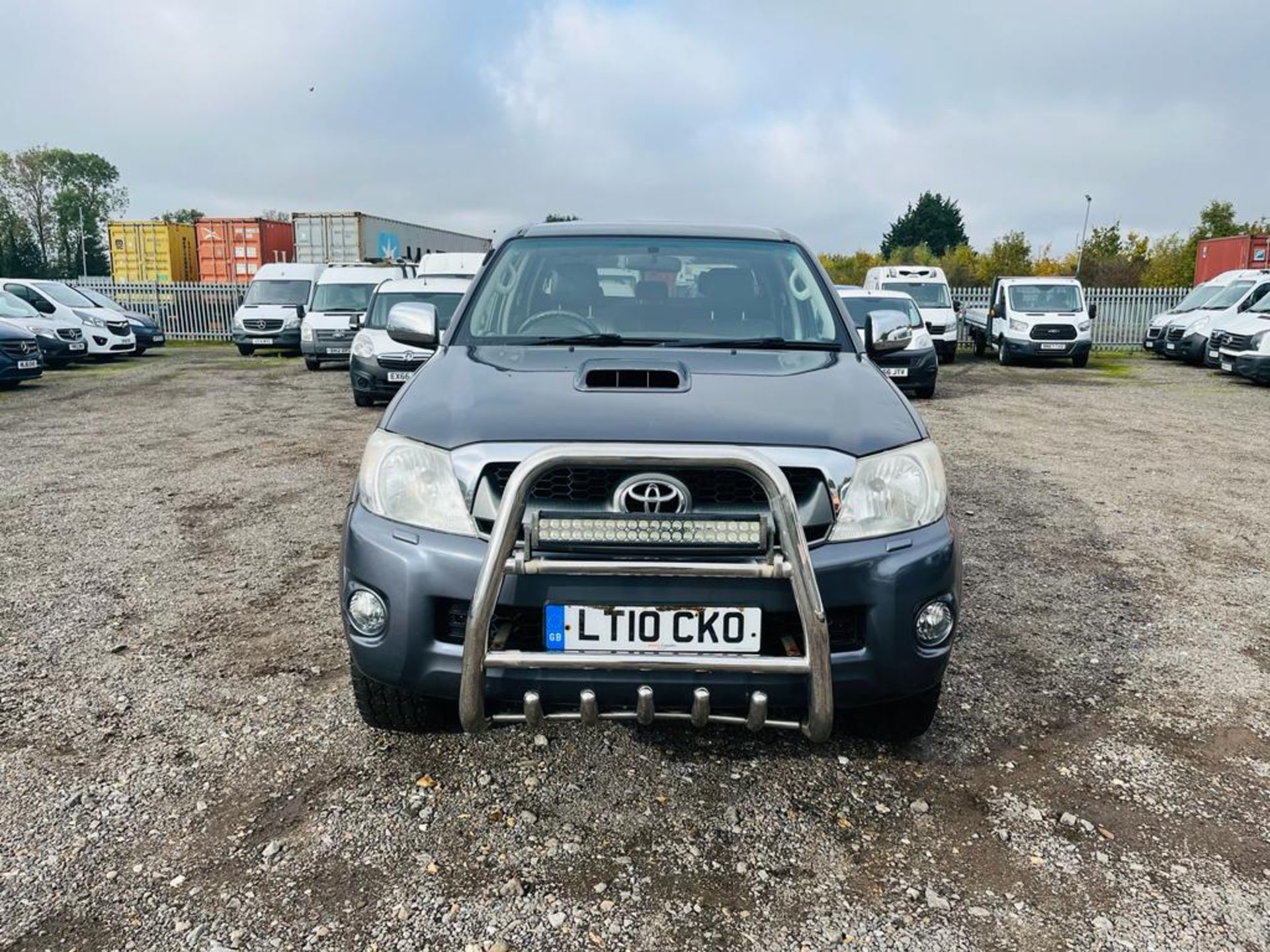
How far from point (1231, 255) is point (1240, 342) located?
14346mm

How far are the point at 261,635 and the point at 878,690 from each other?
2.67m

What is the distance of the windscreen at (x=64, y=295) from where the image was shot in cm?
1973

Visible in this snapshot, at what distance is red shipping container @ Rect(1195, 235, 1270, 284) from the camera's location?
85.4 ft

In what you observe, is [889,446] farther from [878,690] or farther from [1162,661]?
[1162,661]

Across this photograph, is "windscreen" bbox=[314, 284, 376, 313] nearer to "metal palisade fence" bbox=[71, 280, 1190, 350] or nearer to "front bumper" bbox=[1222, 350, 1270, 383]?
"metal palisade fence" bbox=[71, 280, 1190, 350]

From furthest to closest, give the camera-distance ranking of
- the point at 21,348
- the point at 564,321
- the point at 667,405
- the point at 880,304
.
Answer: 1. the point at 880,304
2. the point at 21,348
3. the point at 564,321
4. the point at 667,405

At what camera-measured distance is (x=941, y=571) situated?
2.54m

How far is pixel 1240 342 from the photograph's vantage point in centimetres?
1576

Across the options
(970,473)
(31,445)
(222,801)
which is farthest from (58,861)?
(31,445)

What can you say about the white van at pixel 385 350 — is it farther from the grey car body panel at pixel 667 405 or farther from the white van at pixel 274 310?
the white van at pixel 274 310

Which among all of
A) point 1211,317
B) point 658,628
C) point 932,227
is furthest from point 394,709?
point 932,227

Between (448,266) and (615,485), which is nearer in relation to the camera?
(615,485)

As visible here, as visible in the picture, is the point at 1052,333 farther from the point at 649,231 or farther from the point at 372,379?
the point at 649,231

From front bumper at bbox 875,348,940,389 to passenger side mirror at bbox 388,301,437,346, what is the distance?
1004 centimetres
